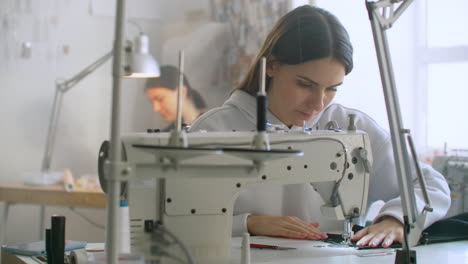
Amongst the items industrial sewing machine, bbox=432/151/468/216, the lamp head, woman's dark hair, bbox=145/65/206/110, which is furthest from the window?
the lamp head

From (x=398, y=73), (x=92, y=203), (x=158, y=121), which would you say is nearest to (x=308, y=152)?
(x=398, y=73)

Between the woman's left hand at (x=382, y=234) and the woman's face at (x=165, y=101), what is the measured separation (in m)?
2.25

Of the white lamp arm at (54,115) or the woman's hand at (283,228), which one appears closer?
the woman's hand at (283,228)

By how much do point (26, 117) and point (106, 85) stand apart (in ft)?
1.65

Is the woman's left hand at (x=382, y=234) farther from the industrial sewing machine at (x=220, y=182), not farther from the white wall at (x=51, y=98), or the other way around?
the white wall at (x=51, y=98)

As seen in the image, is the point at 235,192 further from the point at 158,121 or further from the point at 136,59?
the point at 158,121

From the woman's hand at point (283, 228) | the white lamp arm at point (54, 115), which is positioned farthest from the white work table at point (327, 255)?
the white lamp arm at point (54, 115)

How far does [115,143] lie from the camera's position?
1049 mm

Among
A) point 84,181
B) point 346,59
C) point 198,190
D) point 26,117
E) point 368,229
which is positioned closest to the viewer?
point 198,190

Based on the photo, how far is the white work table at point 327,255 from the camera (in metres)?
1.45

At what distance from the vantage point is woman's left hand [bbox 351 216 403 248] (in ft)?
5.23

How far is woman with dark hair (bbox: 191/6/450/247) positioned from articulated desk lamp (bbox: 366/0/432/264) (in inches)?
12.7

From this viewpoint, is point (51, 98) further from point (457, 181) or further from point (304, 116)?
point (457, 181)

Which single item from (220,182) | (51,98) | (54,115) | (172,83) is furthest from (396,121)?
(51,98)
